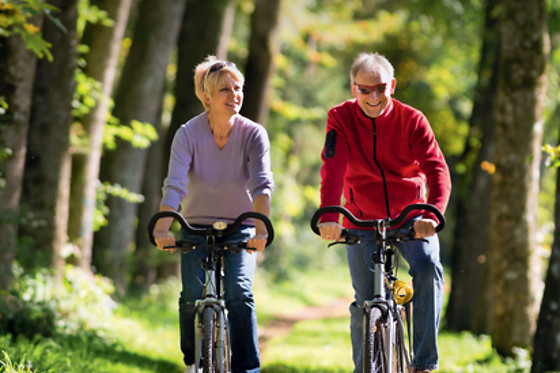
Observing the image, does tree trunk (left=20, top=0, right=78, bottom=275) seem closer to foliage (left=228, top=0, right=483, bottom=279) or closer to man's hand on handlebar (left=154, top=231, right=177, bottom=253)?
man's hand on handlebar (left=154, top=231, right=177, bottom=253)

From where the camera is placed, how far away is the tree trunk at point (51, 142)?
866 centimetres

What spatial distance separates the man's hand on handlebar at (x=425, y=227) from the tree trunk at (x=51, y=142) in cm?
541

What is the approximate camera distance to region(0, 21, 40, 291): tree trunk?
276 inches

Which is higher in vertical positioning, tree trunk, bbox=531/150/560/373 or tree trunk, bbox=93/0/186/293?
tree trunk, bbox=93/0/186/293

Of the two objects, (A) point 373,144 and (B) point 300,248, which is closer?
(A) point 373,144

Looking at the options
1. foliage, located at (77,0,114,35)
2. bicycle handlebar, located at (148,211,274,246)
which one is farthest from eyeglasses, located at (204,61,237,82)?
foliage, located at (77,0,114,35)

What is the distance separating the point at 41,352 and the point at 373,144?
329 centimetres

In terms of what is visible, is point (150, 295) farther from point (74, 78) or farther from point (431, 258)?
point (431, 258)

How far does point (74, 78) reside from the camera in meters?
8.83

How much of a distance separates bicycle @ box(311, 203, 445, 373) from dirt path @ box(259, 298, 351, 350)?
696cm

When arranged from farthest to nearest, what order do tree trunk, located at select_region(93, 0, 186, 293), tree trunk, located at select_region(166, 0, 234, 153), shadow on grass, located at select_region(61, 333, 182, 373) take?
tree trunk, located at select_region(166, 0, 234, 153), tree trunk, located at select_region(93, 0, 186, 293), shadow on grass, located at select_region(61, 333, 182, 373)

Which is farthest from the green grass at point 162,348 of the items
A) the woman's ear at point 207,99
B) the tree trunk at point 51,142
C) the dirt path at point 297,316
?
the woman's ear at point 207,99

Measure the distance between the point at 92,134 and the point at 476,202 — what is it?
21.0ft

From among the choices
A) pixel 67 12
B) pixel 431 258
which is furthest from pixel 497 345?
pixel 67 12
